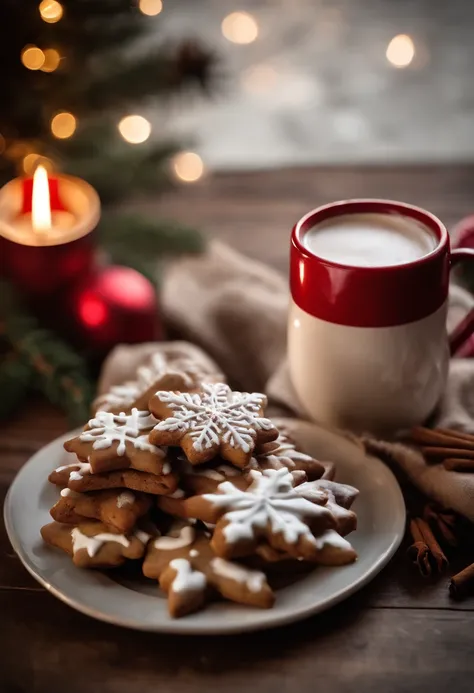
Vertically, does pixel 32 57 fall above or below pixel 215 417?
above

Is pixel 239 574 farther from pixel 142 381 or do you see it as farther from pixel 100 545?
pixel 142 381

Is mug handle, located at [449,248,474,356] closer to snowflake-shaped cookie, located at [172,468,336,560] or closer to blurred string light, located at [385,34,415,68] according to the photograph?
snowflake-shaped cookie, located at [172,468,336,560]

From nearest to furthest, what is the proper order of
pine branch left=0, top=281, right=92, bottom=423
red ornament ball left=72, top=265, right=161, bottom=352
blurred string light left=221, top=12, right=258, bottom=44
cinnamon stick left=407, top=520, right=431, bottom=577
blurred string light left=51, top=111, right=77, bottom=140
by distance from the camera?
1. cinnamon stick left=407, top=520, right=431, bottom=577
2. pine branch left=0, top=281, right=92, bottom=423
3. red ornament ball left=72, top=265, right=161, bottom=352
4. blurred string light left=51, top=111, right=77, bottom=140
5. blurred string light left=221, top=12, right=258, bottom=44

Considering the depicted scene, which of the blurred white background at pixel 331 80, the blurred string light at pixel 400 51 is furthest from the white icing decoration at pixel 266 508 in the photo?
the blurred string light at pixel 400 51

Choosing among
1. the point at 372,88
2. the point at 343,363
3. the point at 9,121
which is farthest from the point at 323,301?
the point at 372,88

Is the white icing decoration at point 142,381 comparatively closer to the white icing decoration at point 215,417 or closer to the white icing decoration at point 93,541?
the white icing decoration at point 215,417

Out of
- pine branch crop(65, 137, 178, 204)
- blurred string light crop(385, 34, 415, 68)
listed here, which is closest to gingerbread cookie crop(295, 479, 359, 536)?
pine branch crop(65, 137, 178, 204)

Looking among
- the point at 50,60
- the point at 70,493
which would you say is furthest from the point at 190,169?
the point at 70,493
